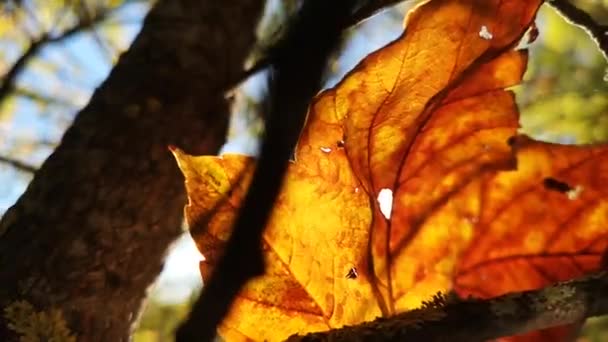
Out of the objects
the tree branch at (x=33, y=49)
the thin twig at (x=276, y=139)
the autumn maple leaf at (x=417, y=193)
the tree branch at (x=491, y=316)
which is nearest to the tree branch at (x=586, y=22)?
the autumn maple leaf at (x=417, y=193)

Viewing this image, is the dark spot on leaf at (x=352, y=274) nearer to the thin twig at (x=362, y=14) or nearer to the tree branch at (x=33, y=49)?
the thin twig at (x=362, y=14)

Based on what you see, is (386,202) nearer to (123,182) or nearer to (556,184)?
(556,184)

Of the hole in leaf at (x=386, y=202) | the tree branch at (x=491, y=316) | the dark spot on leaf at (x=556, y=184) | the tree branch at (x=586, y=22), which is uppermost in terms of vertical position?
the tree branch at (x=586, y=22)

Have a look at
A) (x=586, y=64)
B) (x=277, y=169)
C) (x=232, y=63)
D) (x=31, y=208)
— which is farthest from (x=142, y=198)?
(x=586, y=64)

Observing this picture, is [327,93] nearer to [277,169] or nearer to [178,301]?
[277,169]

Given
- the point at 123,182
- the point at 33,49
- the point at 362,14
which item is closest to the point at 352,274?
the point at 362,14
